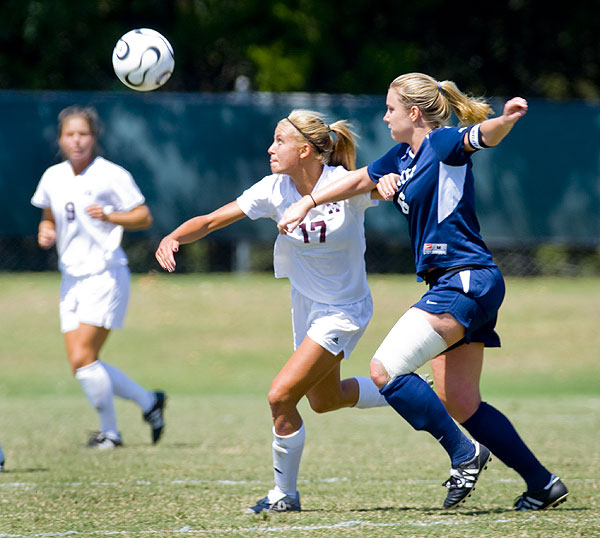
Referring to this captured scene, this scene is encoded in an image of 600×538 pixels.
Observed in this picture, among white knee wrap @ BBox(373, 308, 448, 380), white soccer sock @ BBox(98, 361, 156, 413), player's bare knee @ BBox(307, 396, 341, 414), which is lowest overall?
white soccer sock @ BBox(98, 361, 156, 413)

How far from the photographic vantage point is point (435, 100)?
470cm

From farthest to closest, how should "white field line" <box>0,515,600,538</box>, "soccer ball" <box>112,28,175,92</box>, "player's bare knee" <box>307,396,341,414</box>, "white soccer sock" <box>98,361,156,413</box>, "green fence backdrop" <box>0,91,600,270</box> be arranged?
"green fence backdrop" <box>0,91,600,270</box>
"white soccer sock" <box>98,361,156,413</box>
"soccer ball" <box>112,28,175,92</box>
"player's bare knee" <box>307,396,341,414</box>
"white field line" <box>0,515,600,538</box>

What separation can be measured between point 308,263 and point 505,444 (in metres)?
1.32

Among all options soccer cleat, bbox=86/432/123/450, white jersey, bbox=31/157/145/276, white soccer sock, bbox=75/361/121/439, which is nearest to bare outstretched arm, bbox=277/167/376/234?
white jersey, bbox=31/157/145/276

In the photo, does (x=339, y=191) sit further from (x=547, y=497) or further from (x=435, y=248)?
(x=547, y=497)

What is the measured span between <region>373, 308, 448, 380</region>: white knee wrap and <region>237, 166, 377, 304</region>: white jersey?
2.05 ft

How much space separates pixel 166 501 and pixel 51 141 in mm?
10026

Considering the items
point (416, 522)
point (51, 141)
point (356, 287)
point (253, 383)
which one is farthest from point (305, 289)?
point (51, 141)

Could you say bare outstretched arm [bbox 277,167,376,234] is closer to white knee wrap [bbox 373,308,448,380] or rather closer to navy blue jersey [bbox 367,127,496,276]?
navy blue jersey [bbox 367,127,496,276]

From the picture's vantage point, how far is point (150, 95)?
48.0 ft

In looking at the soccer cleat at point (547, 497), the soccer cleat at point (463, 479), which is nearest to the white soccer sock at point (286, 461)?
the soccer cleat at point (463, 479)

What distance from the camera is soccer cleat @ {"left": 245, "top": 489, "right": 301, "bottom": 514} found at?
4.84 metres

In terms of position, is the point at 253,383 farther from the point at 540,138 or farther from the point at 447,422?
the point at 447,422

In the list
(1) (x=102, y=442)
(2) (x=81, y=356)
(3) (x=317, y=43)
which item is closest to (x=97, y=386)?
(2) (x=81, y=356)
